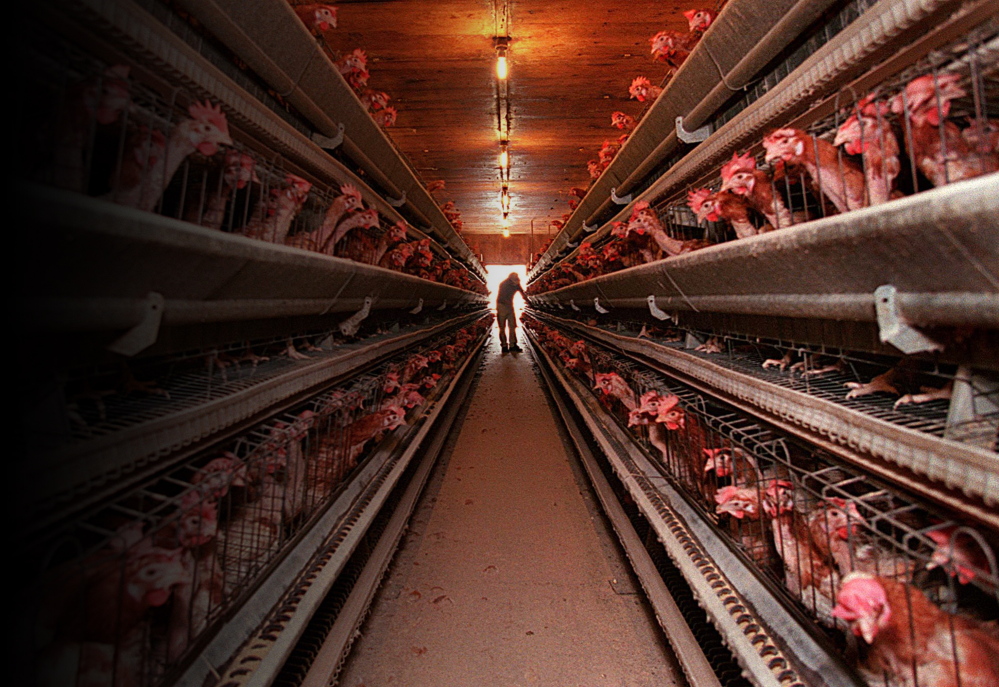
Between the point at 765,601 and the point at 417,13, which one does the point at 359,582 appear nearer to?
the point at 765,601

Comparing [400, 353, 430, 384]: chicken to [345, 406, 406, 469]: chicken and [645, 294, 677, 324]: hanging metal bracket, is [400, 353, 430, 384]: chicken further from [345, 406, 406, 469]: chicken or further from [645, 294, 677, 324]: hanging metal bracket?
[645, 294, 677, 324]: hanging metal bracket

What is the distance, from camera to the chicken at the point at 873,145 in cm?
104

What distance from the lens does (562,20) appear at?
2.88m

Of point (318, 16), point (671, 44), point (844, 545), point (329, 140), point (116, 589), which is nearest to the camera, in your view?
point (116, 589)

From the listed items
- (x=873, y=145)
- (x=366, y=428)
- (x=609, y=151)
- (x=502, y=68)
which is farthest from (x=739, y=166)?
(x=609, y=151)

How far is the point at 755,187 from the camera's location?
146 centimetres

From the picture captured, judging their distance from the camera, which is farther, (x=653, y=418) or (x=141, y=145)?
(x=653, y=418)

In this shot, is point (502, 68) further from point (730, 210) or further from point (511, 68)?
point (730, 210)

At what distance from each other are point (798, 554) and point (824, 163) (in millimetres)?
1033

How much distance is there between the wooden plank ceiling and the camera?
110 inches

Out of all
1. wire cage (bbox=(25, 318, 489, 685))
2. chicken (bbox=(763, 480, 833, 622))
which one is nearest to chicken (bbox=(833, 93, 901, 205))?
chicken (bbox=(763, 480, 833, 622))

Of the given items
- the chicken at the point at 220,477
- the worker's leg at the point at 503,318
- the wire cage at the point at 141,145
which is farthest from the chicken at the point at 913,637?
the worker's leg at the point at 503,318

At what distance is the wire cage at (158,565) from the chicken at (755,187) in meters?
1.65

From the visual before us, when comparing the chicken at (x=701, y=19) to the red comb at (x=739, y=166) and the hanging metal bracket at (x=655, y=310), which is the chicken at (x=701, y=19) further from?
the hanging metal bracket at (x=655, y=310)
